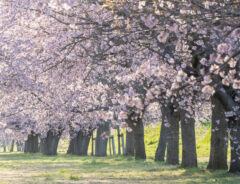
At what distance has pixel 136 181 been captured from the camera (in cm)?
1911

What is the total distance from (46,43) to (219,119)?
9626 mm

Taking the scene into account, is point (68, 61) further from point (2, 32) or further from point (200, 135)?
point (200, 135)

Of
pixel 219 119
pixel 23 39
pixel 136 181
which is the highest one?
pixel 23 39

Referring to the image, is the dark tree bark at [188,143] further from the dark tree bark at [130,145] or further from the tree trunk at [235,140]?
the dark tree bark at [130,145]

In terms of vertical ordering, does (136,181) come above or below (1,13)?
below

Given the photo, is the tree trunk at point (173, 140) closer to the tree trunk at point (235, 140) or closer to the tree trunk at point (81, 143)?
the tree trunk at point (235, 140)

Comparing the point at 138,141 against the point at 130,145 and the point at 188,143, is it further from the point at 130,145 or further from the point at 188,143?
the point at 188,143

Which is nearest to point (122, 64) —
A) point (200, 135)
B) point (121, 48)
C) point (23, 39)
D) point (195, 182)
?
point (121, 48)

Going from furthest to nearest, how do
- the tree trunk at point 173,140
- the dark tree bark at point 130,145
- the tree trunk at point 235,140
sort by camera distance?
the dark tree bark at point 130,145 → the tree trunk at point 173,140 → the tree trunk at point 235,140

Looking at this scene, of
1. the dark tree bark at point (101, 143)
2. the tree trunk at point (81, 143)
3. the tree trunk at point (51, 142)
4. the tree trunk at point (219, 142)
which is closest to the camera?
the tree trunk at point (219, 142)

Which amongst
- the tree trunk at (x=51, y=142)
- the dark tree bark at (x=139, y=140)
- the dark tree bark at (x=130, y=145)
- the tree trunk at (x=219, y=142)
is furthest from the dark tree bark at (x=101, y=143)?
the tree trunk at (x=219, y=142)

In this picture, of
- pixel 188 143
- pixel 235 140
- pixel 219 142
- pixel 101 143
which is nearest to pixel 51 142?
pixel 101 143

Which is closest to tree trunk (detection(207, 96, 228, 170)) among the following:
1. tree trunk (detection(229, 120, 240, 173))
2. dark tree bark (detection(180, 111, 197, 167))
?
tree trunk (detection(229, 120, 240, 173))

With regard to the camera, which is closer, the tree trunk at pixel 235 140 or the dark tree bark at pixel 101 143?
the tree trunk at pixel 235 140
